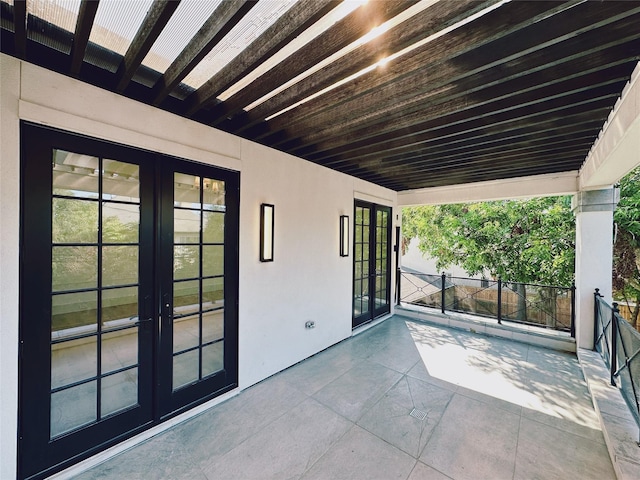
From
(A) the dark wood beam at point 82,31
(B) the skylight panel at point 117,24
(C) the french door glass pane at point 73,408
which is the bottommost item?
(C) the french door glass pane at point 73,408

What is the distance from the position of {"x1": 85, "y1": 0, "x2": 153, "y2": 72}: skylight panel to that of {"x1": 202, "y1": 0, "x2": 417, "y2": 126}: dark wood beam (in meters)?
0.79

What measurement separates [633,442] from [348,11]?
12.6ft

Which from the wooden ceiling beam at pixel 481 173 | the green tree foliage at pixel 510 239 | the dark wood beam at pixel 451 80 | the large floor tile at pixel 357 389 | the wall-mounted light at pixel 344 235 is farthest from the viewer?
the green tree foliage at pixel 510 239

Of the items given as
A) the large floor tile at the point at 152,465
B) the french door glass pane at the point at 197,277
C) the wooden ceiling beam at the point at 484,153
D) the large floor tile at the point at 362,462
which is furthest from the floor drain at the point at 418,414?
the wooden ceiling beam at the point at 484,153

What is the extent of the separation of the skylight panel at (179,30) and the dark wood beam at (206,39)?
55 millimetres

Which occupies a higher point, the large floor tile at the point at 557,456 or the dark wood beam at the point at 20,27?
the dark wood beam at the point at 20,27

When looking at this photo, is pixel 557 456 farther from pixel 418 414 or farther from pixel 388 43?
pixel 388 43

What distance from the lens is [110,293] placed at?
2275 millimetres

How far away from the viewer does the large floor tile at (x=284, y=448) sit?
2080 millimetres

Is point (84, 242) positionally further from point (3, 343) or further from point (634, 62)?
point (634, 62)

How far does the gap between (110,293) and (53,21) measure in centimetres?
193

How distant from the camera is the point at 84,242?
7.06 ft

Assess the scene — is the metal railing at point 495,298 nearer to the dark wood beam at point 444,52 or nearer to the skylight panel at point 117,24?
the dark wood beam at point 444,52

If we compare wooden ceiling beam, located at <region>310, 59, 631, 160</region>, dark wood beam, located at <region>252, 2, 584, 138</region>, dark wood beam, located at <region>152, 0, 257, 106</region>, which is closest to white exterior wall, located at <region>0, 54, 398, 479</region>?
dark wood beam, located at <region>152, 0, 257, 106</region>
